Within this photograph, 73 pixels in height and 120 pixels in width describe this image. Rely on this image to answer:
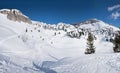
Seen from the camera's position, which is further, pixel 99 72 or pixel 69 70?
pixel 69 70

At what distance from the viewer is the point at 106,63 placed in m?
25.5

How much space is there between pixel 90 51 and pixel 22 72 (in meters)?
53.0

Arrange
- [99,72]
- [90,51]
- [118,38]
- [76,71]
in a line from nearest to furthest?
[99,72] → [76,71] → [118,38] → [90,51]

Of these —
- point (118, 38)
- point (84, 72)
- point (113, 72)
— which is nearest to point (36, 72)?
point (84, 72)

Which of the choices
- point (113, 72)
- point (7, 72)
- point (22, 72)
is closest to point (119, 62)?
point (113, 72)

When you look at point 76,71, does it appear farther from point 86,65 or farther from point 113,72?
point 113,72

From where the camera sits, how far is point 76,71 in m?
24.8

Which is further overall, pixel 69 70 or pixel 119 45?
pixel 119 45

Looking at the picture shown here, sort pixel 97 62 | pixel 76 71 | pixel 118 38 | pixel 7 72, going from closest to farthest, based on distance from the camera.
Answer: pixel 7 72, pixel 76 71, pixel 97 62, pixel 118 38

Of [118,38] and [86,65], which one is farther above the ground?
[118,38]

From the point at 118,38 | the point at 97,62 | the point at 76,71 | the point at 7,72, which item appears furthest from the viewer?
the point at 118,38

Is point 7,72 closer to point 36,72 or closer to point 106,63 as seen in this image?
point 36,72

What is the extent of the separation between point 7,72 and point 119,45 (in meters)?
48.8

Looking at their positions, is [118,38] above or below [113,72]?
above
